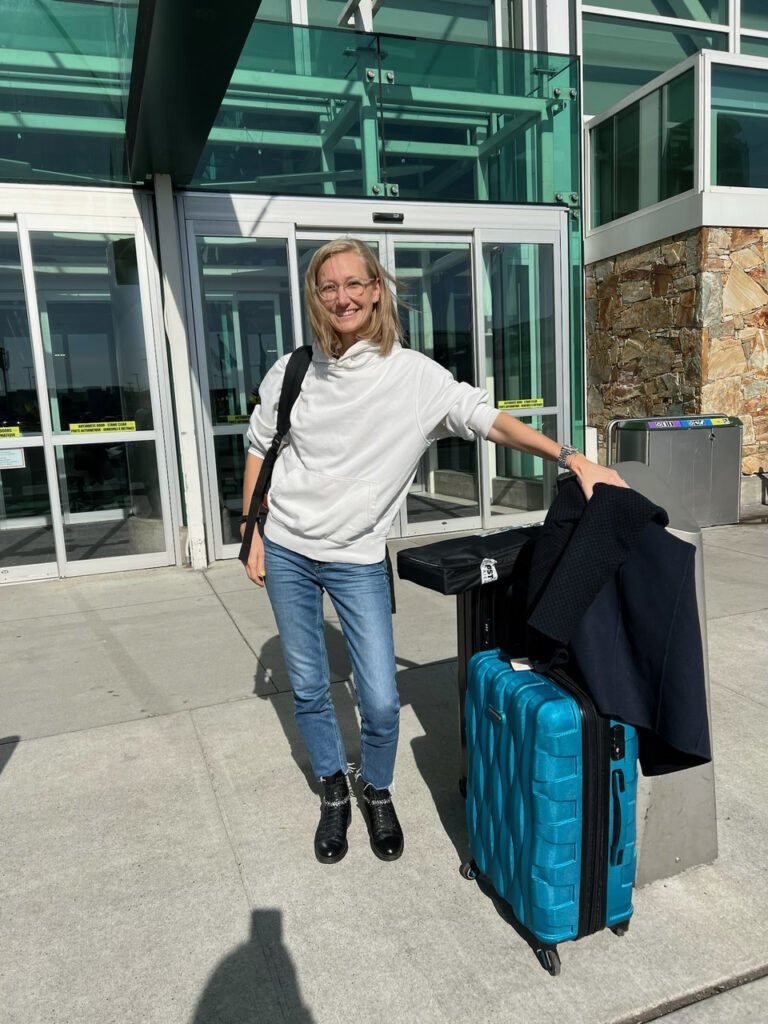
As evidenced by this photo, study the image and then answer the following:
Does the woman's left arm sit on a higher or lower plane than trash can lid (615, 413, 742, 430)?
higher

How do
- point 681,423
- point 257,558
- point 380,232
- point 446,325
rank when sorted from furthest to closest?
point 446,325
point 681,423
point 380,232
point 257,558

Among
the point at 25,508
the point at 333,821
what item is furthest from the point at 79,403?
the point at 333,821

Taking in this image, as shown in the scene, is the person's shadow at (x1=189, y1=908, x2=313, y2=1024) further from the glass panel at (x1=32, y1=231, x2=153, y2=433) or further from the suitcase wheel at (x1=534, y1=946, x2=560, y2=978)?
the glass panel at (x1=32, y1=231, x2=153, y2=433)

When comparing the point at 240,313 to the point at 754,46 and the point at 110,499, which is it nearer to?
the point at 110,499

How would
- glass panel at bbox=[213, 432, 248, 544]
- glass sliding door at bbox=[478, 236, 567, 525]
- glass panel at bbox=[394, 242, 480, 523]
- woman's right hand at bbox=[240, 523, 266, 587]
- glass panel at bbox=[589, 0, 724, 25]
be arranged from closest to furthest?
1. woman's right hand at bbox=[240, 523, 266, 587]
2. glass panel at bbox=[213, 432, 248, 544]
3. glass panel at bbox=[394, 242, 480, 523]
4. glass sliding door at bbox=[478, 236, 567, 525]
5. glass panel at bbox=[589, 0, 724, 25]

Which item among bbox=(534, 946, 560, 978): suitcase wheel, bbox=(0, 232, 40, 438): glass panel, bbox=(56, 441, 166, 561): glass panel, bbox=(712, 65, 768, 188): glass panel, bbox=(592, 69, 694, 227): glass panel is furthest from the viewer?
bbox=(592, 69, 694, 227): glass panel

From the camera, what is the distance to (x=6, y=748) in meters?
3.35

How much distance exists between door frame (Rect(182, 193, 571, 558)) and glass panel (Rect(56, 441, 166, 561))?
1.80ft

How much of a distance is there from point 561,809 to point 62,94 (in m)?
7.02

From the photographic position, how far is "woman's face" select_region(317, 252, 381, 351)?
2.25 metres

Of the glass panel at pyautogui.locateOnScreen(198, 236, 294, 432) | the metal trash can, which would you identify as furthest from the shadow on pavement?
the metal trash can

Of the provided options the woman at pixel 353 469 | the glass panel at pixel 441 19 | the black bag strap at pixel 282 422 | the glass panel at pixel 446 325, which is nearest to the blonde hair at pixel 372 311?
the woman at pixel 353 469

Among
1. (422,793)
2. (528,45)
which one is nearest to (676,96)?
(528,45)

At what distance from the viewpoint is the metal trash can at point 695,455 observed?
7.36 m
